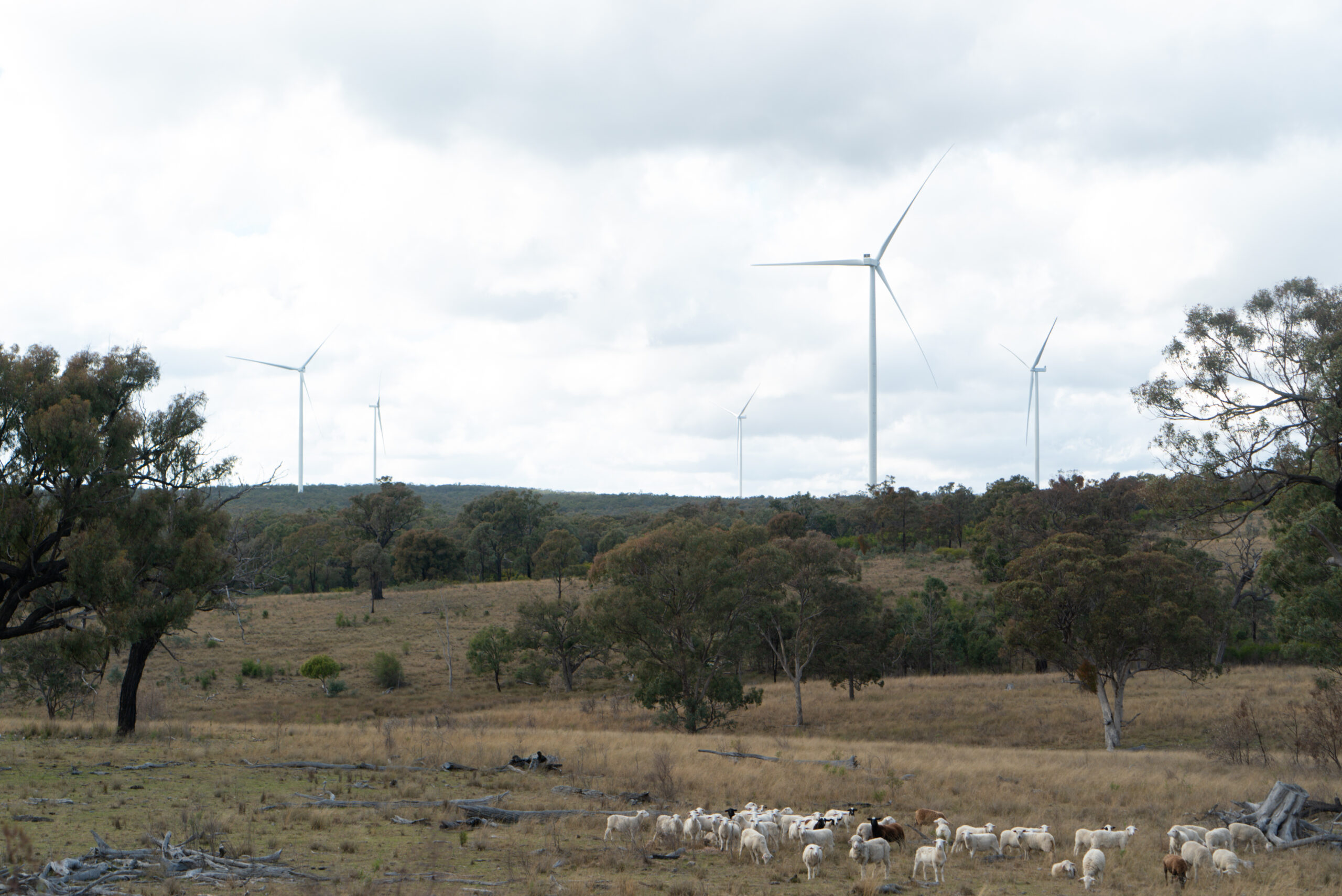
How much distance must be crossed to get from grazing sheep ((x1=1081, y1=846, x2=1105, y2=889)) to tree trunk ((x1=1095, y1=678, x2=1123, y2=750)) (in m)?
27.2

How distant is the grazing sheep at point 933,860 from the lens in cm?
1392

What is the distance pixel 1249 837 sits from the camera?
16.2m

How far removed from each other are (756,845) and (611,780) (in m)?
7.86

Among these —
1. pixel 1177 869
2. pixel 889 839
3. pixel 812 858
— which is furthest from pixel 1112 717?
pixel 812 858

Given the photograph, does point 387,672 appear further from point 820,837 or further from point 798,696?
point 820,837

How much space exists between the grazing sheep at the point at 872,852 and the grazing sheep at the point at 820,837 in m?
0.42

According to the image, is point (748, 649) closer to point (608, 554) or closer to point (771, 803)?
point (608, 554)

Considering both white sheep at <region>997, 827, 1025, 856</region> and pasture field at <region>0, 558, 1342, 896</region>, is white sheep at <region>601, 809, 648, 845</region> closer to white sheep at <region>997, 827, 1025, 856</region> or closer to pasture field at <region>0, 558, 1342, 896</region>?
pasture field at <region>0, 558, 1342, 896</region>

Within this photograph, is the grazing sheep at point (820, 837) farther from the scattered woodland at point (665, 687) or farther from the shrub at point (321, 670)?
the shrub at point (321, 670)

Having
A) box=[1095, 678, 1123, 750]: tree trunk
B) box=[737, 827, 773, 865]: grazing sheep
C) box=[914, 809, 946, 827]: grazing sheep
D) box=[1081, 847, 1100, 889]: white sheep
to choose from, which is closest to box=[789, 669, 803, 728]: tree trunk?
box=[1095, 678, 1123, 750]: tree trunk

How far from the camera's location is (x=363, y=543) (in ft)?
305

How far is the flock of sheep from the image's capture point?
14289 mm

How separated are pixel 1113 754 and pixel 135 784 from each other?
2845 cm

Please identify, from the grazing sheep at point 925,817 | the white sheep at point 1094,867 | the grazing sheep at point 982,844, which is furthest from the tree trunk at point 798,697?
the white sheep at point 1094,867
